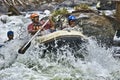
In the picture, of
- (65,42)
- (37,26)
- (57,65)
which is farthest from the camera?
(37,26)

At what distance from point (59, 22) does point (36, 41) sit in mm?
1225

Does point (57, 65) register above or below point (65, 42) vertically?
below

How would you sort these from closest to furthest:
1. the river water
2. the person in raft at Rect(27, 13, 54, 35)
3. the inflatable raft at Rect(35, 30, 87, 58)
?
the river water → the inflatable raft at Rect(35, 30, 87, 58) → the person in raft at Rect(27, 13, 54, 35)

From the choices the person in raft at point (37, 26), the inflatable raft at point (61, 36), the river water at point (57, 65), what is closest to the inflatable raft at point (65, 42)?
the inflatable raft at point (61, 36)

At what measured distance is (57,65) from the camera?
951 centimetres

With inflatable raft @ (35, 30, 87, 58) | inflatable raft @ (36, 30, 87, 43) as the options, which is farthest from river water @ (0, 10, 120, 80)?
inflatable raft @ (36, 30, 87, 43)

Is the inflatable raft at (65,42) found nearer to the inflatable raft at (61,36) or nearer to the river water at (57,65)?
the inflatable raft at (61,36)

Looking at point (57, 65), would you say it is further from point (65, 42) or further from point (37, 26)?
point (37, 26)

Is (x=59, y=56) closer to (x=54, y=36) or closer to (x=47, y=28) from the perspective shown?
(x=54, y=36)

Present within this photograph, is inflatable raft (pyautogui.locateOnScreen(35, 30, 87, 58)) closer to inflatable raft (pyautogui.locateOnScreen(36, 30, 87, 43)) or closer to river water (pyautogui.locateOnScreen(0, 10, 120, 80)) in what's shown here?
inflatable raft (pyautogui.locateOnScreen(36, 30, 87, 43))

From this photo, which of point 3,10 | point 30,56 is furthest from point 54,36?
point 3,10

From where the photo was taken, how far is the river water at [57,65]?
29.2ft

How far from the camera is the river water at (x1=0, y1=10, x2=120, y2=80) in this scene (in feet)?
29.2

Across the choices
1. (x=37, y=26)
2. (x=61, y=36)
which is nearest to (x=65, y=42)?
(x=61, y=36)
